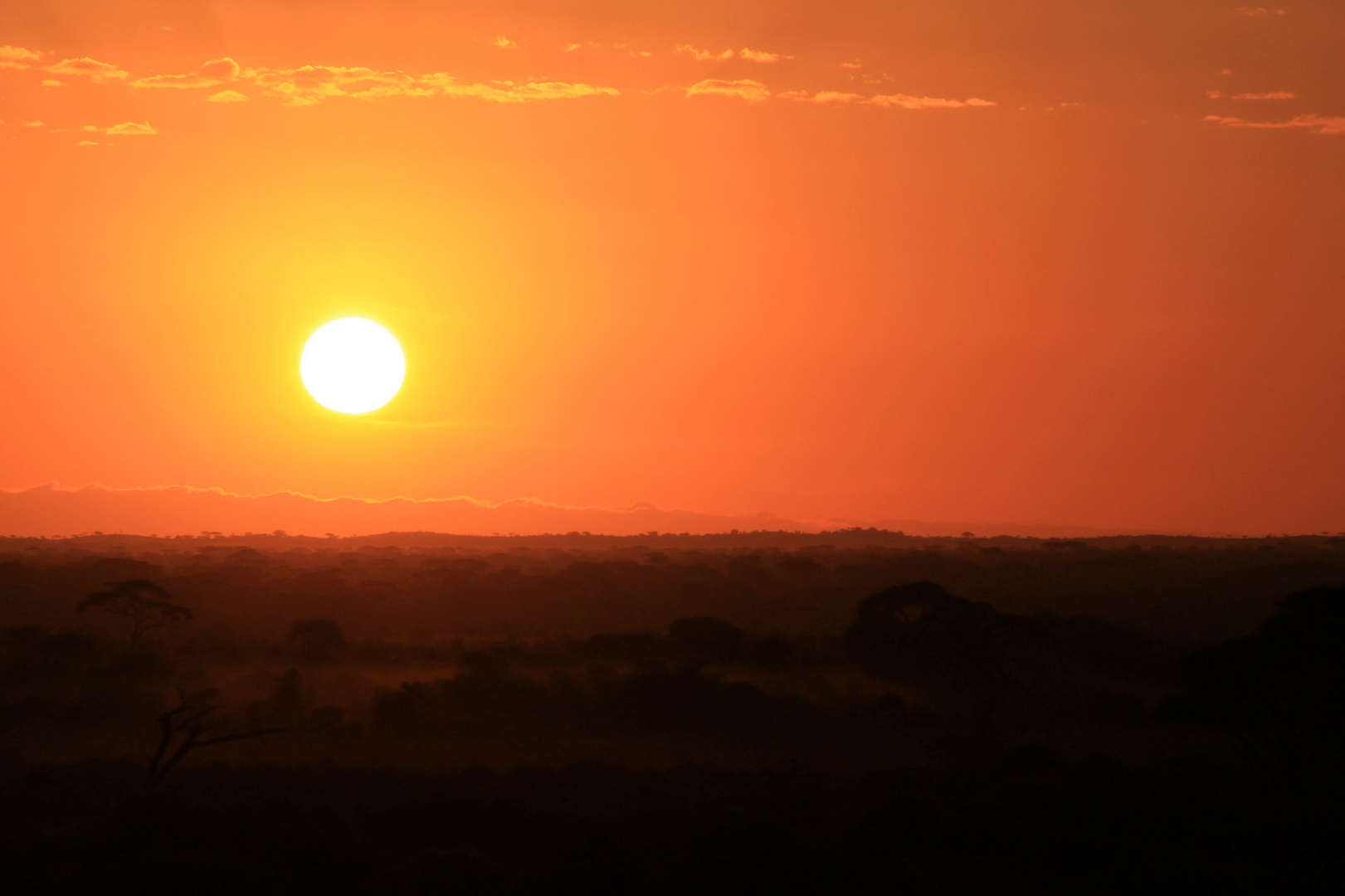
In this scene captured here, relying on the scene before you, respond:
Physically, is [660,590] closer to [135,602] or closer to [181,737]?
[135,602]

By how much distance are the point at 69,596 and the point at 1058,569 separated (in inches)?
2802

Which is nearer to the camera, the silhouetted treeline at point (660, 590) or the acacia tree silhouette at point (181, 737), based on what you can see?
the acacia tree silhouette at point (181, 737)

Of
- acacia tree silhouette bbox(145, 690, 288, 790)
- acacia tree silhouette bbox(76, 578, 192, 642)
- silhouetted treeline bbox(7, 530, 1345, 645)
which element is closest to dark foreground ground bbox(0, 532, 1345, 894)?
acacia tree silhouette bbox(145, 690, 288, 790)

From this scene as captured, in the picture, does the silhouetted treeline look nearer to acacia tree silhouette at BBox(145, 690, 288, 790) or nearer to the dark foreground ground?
the dark foreground ground

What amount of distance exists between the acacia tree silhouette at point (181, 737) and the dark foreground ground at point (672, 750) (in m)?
0.21

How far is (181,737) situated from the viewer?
36594 millimetres

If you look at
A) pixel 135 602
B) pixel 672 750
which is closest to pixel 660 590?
pixel 135 602

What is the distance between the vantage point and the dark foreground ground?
76.8 ft

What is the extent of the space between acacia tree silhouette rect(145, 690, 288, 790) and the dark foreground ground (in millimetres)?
210

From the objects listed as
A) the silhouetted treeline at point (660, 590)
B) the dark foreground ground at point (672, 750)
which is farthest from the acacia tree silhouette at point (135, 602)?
the silhouetted treeline at point (660, 590)

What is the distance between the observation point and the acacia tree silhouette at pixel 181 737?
27.1 m

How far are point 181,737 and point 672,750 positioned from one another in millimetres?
15395

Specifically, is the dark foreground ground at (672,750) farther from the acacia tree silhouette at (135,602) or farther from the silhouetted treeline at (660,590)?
the silhouetted treeline at (660,590)

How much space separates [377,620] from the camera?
67.8m
